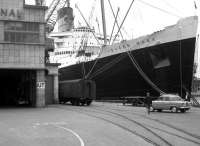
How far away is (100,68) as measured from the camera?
170ft

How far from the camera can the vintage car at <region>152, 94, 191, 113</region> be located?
2781 centimetres

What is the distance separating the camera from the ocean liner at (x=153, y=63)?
38.6 meters

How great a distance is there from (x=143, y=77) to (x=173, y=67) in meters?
4.04

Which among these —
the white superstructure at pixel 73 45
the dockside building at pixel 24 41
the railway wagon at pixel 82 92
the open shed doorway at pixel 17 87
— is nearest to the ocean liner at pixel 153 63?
the railway wagon at pixel 82 92

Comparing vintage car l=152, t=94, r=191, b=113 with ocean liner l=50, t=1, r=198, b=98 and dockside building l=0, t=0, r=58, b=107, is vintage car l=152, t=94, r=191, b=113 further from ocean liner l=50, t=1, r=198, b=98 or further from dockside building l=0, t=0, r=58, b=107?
dockside building l=0, t=0, r=58, b=107

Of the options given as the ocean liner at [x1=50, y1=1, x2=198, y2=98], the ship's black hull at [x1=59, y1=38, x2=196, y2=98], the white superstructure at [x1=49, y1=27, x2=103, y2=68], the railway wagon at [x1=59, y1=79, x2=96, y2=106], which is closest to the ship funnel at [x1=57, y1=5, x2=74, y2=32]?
the white superstructure at [x1=49, y1=27, x2=103, y2=68]

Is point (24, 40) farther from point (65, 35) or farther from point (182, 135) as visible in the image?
point (65, 35)

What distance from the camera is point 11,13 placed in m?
33.3

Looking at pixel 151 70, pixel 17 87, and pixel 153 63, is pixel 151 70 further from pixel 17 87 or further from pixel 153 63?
pixel 17 87

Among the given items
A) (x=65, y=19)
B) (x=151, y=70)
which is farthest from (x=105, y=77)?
(x=65, y=19)

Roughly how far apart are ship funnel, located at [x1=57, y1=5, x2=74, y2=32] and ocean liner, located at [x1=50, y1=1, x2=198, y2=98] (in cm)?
2383

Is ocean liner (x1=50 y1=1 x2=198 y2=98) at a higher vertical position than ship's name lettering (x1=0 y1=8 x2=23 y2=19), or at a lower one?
lower

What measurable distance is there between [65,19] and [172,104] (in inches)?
2035

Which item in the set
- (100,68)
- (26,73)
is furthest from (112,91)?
(26,73)
